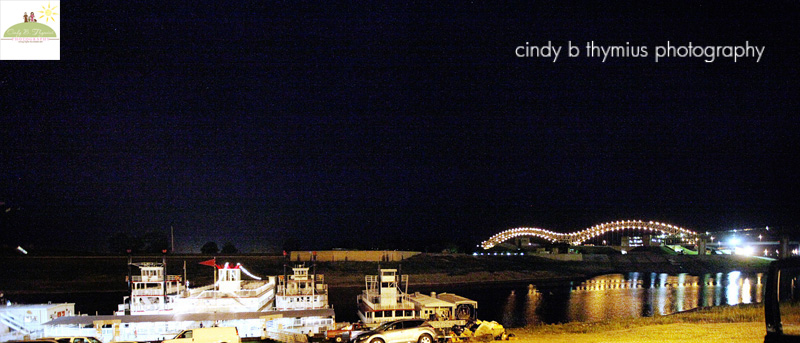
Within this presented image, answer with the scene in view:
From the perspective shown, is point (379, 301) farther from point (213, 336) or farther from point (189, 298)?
point (213, 336)

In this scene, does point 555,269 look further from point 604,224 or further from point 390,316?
point 604,224

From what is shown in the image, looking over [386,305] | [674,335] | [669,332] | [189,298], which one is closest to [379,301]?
[386,305]

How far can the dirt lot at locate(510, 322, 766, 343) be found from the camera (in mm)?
16078

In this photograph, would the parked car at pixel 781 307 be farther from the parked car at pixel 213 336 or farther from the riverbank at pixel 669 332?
the parked car at pixel 213 336

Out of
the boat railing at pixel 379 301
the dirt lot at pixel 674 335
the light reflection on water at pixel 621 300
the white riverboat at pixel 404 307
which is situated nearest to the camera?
the dirt lot at pixel 674 335

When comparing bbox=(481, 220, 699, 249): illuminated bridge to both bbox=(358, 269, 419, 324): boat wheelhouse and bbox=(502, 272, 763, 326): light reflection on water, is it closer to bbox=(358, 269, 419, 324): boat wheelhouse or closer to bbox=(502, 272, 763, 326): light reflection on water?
bbox=(502, 272, 763, 326): light reflection on water

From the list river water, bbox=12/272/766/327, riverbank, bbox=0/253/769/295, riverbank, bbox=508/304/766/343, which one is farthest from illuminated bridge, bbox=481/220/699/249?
riverbank, bbox=508/304/766/343

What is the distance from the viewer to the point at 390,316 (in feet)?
104

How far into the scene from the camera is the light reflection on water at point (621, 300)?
42.0m

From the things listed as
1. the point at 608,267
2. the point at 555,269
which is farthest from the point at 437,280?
the point at 608,267

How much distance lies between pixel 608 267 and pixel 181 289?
297 ft

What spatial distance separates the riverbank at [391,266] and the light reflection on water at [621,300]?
18.4 m

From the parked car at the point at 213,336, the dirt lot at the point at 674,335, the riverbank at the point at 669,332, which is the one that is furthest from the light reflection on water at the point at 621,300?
the parked car at the point at 213,336

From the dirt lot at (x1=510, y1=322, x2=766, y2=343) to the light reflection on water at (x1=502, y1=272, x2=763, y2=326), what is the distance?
770 inches
